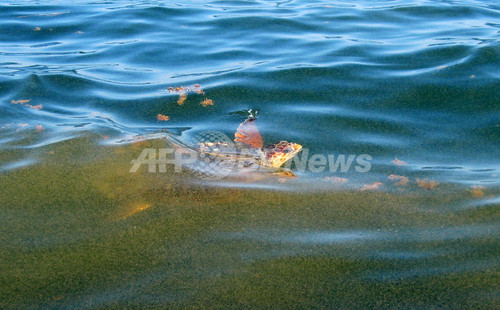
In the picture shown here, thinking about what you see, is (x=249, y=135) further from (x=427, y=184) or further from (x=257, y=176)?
(x=427, y=184)

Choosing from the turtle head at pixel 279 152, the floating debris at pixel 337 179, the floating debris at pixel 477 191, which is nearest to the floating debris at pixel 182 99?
the turtle head at pixel 279 152

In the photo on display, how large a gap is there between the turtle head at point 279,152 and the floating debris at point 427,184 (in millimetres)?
754

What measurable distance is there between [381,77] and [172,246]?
8.22ft

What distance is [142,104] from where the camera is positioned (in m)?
3.53

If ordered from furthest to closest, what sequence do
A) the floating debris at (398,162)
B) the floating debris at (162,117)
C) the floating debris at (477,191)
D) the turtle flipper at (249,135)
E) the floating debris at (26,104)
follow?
the floating debris at (26,104) < the floating debris at (162,117) < the turtle flipper at (249,135) < the floating debris at (398,162) < the floating debris at (477,191)

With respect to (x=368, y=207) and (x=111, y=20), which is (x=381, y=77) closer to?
(x=368, y=207)

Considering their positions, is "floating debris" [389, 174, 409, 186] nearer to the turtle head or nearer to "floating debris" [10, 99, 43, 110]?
the turtle head

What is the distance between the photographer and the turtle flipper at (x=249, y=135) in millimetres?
2945

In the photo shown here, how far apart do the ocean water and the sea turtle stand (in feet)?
0.16

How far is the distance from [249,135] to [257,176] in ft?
1.65

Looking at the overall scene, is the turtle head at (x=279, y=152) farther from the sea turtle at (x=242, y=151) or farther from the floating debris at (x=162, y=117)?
the floating debris at (x=162, y=117)

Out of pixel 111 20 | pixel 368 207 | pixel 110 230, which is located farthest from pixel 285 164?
pixel 111 20

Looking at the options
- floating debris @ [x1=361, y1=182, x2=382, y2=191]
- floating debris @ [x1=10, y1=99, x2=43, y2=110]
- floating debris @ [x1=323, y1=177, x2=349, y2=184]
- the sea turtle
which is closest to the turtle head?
the sea turtle

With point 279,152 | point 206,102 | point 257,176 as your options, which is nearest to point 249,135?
point 279,152
